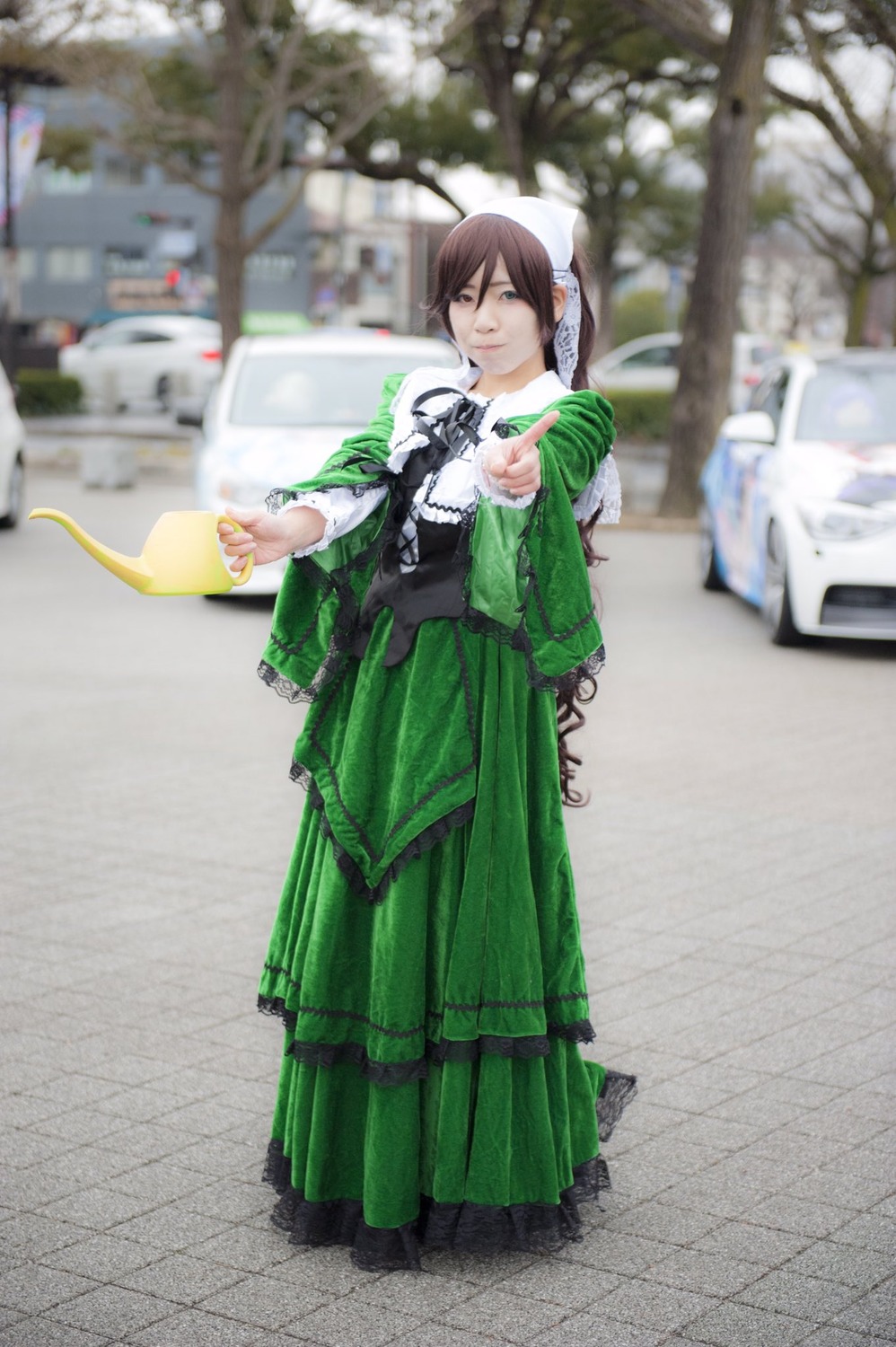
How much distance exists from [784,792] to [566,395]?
3.99 meters

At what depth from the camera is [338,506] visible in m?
2.85

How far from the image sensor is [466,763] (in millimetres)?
2857

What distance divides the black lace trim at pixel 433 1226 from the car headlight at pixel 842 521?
6638 millimetres

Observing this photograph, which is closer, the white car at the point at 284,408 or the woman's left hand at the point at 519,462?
the woman's left hand at the point at 519,462

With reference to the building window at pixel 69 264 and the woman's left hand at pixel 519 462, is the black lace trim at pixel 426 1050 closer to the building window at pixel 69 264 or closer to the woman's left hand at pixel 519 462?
the woman's left hand at pixel 519 462

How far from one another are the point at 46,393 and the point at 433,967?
28204mm

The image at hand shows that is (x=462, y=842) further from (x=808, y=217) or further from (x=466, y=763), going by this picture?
(x=808, y=217)

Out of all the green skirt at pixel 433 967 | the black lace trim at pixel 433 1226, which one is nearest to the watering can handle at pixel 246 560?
the green skirt at pixel 433 967

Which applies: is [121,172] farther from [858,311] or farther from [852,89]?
[852,89]

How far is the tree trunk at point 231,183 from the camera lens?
20219 mm

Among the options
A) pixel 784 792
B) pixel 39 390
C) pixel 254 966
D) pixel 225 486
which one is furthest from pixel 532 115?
pixel 254 966

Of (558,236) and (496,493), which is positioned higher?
(558,236)

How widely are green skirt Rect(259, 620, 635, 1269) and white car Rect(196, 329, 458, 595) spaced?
741 centimetres

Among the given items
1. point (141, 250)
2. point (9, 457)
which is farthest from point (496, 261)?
point (141, 250)
